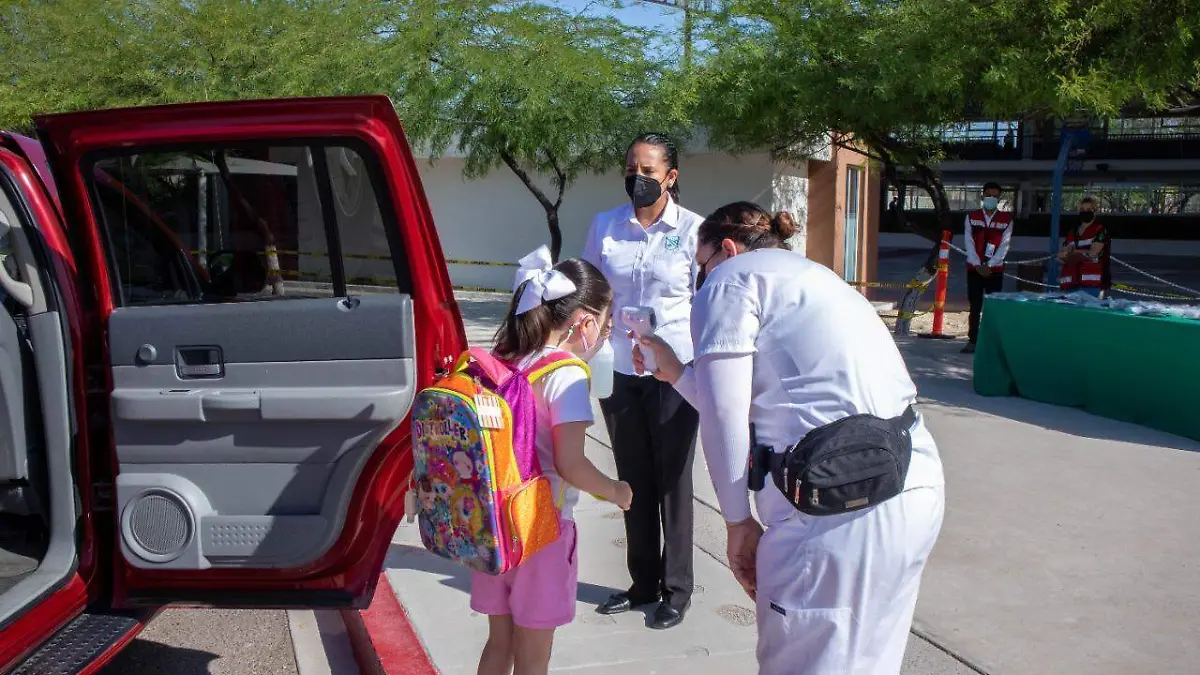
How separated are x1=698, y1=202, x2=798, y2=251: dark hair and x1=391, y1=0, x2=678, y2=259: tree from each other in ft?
35.6

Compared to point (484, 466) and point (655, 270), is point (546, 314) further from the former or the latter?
point (655, 270)

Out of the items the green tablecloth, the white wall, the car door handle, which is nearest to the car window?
the car door handle

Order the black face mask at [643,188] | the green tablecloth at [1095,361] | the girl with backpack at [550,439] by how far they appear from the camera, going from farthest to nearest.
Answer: the green tablecloth at [1095,361], the black face mask at [643,188], the girl with backpack at [550,439]

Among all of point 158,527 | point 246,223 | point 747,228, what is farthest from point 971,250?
point 158,527

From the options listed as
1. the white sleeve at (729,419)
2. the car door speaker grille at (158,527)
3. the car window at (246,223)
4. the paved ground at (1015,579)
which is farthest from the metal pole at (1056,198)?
the car door speaker grille at (158,527)

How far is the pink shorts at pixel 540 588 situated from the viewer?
2.86 meters

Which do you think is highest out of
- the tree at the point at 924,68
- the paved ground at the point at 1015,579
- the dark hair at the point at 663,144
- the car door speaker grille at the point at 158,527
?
the tree at the point at 924,68

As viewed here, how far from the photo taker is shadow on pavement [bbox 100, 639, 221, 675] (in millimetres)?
4027

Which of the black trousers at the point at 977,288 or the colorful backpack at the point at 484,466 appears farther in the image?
the black trousers at the point at 977,288

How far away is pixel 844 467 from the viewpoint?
7.23ft

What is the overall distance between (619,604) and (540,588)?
5.24 feet

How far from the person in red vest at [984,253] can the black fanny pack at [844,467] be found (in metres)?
10.1

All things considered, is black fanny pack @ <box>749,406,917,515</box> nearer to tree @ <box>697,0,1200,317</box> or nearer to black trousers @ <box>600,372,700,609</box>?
black trousers @ <box>600,372,700,609</box>

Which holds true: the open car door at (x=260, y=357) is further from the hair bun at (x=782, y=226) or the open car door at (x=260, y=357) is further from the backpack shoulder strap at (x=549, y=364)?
the hair bun at (x=782, y=226)
